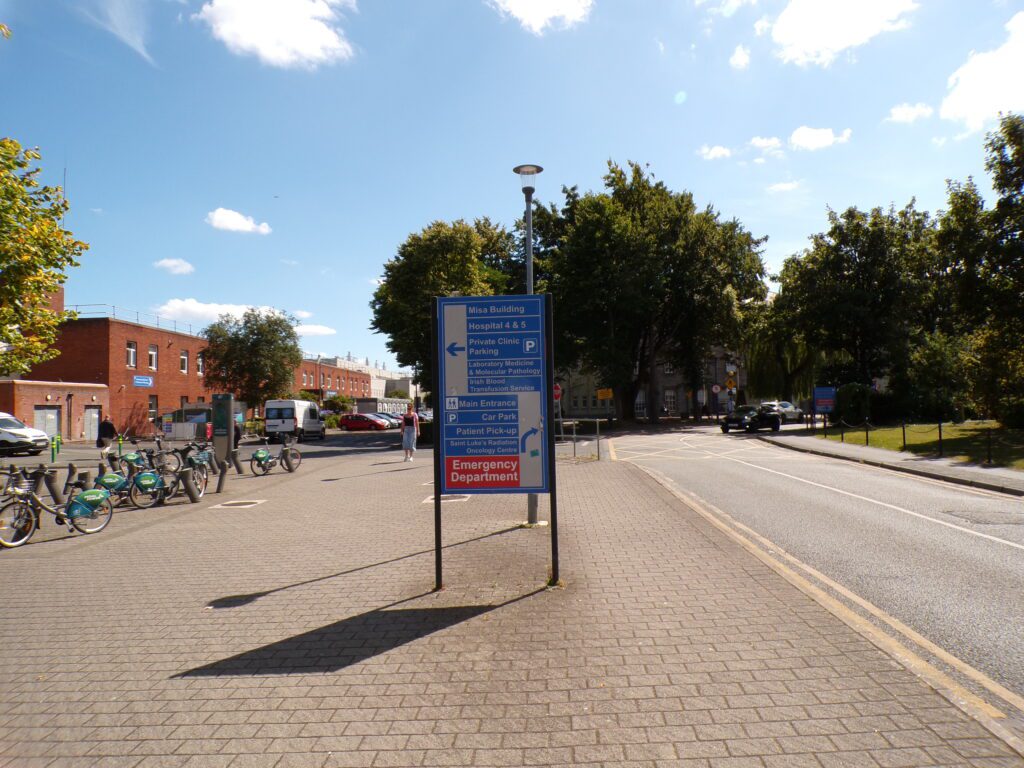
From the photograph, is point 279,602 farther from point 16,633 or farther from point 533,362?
point 533,362

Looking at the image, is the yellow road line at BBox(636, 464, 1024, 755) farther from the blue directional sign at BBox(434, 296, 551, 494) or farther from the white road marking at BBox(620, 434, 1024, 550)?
the white road marking at BBox(620, 434, 1024, 550)

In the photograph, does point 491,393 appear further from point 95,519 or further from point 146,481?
point 146,481

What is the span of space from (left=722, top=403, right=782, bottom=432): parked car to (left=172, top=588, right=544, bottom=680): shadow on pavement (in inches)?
1344

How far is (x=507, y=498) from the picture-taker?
1263 cm

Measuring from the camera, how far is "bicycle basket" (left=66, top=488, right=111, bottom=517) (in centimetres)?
986

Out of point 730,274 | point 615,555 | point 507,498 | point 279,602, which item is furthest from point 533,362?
point 730,274

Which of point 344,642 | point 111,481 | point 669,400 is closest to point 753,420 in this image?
point 111,481

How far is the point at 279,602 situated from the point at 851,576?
532 centimetres

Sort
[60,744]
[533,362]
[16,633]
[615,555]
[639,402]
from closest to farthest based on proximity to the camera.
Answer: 1. [60,744]
2. [16,633]
3. [533,362]
4. [615,555]
5. [639,402]

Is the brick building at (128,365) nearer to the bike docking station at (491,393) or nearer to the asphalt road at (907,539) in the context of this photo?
the asphalt road at (907,539)

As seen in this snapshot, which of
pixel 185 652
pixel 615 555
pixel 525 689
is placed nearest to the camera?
pixel 525 689

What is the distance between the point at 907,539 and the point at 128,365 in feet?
153

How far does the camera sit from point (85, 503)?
9.95m

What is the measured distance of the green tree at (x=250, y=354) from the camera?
47.5 m
